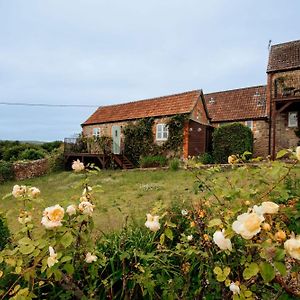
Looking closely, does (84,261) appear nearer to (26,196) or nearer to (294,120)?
(26,196)

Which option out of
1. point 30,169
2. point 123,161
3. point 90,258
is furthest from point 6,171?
point 90,258

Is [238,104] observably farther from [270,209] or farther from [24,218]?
[270,209]

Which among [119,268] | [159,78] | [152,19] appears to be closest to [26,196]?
[119,268]

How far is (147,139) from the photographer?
20453 millimetres

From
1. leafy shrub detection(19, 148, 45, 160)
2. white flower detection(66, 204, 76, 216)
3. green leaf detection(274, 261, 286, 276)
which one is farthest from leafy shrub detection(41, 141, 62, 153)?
green leaf detection(274, 261, 286, 276)

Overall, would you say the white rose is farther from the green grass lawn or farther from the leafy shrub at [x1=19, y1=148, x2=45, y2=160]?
the leafy shrub at [x1=19, y1=148, x2=45, y2=160]

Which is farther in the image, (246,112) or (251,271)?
(246,112)

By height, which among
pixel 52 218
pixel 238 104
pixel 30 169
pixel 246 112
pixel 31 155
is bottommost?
pixel 30 169

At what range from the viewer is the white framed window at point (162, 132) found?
64.5 ft

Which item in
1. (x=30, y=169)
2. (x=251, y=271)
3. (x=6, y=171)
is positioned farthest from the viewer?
(x=30, y=169)

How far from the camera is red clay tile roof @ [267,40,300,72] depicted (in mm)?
19628

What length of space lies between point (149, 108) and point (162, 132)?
8.25 feet

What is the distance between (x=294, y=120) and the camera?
19.5 metres

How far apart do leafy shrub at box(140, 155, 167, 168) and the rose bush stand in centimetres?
1614
